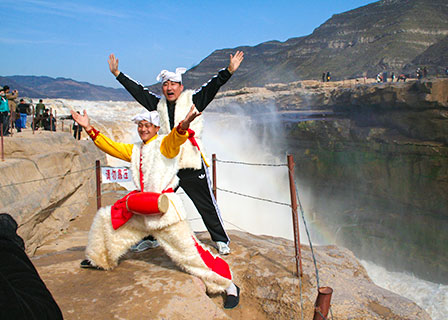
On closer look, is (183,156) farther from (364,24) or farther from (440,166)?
(364,24)

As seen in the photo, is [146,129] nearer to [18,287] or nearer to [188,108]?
[188,108]

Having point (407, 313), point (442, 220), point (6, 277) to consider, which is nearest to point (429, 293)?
point (442, 220)

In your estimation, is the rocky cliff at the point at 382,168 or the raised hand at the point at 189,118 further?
the rocky cliff at the point at 382,168

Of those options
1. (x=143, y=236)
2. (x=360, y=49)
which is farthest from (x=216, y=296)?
(x=360, y=49)

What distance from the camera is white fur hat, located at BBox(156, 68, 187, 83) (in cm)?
335

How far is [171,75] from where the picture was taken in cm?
337

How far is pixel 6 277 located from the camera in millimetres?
962

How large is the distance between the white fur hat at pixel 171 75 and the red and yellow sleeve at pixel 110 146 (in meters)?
0.79

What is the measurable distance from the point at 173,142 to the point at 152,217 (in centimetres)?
61

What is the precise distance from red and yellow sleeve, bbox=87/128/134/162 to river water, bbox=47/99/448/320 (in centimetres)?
864

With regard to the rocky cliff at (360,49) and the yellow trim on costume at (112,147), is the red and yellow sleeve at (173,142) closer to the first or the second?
the yellow trim on costume at (112,147)

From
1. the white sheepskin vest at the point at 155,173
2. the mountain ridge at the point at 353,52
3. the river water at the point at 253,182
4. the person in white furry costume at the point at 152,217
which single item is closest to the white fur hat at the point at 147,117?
the person in white furry costume at the point at 152,217

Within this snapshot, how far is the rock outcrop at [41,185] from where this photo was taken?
4.23 meters

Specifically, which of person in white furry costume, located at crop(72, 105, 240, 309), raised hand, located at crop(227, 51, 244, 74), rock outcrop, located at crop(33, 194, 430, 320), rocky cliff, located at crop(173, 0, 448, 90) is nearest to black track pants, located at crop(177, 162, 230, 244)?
person in white furry costume, located at crop(72, 105, 240, 309)
